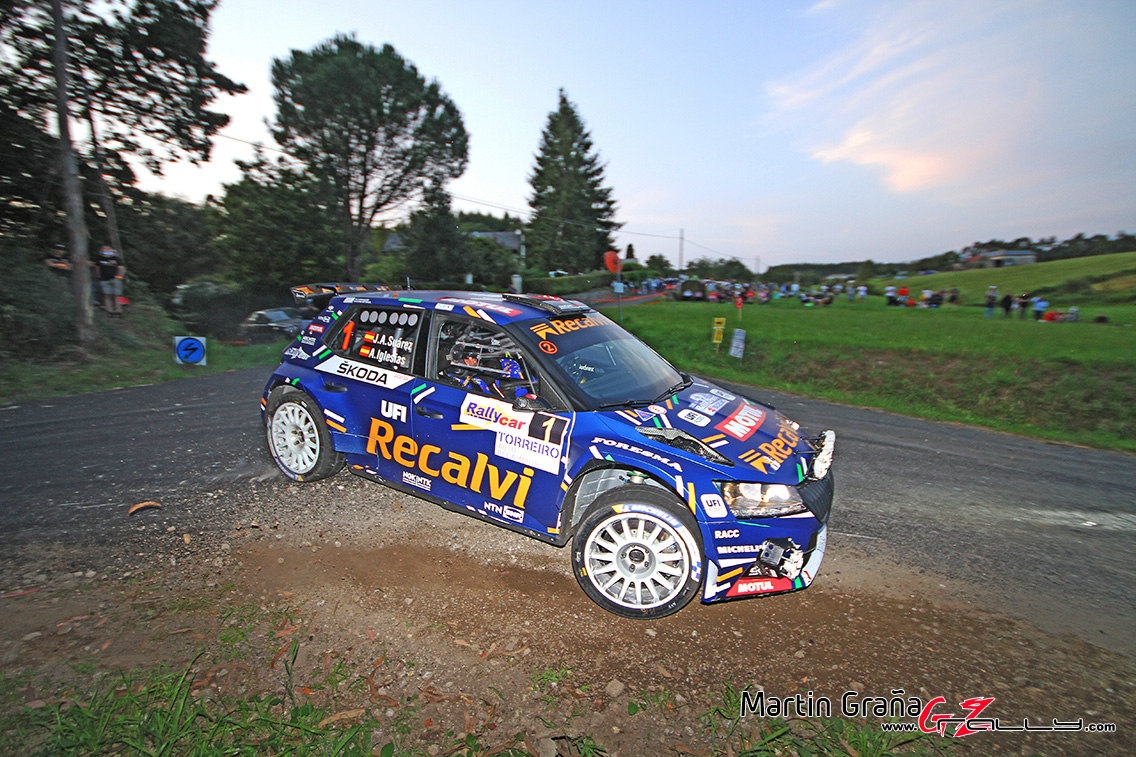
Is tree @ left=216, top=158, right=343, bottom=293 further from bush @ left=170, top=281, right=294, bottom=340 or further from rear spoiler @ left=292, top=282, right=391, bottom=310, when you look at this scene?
rear spoiler @ left=292, top=282, right=391, bottom=310

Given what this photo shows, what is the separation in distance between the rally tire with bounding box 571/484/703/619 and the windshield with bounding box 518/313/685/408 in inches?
29.0

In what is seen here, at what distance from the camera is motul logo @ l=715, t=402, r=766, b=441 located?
375 centimetres

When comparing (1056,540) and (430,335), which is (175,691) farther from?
(1056,540)

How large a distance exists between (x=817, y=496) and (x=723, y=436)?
69cm

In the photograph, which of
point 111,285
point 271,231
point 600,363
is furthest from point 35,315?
point 271,231

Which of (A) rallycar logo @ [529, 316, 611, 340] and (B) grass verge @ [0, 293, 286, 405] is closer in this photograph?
(A) rallycar logo @ [529, 316, 611, 340]

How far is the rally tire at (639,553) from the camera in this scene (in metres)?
3.26

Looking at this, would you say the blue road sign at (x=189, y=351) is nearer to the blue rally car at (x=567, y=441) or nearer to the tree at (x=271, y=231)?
the blue rally car at (x=567, y=441)

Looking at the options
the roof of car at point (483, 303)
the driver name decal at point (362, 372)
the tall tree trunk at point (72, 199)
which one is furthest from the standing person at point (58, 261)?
the roof of car at point (483, 303)

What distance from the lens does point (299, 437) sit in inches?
201

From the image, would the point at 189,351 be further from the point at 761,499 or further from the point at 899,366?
the point at 899,366

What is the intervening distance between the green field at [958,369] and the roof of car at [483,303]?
27.7 ft

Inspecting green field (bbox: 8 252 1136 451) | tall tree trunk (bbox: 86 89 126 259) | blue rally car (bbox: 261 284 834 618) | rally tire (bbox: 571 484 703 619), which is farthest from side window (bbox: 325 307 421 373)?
tall tree trunk (bbox: 86 89 126 259)

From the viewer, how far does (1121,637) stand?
330 cm
